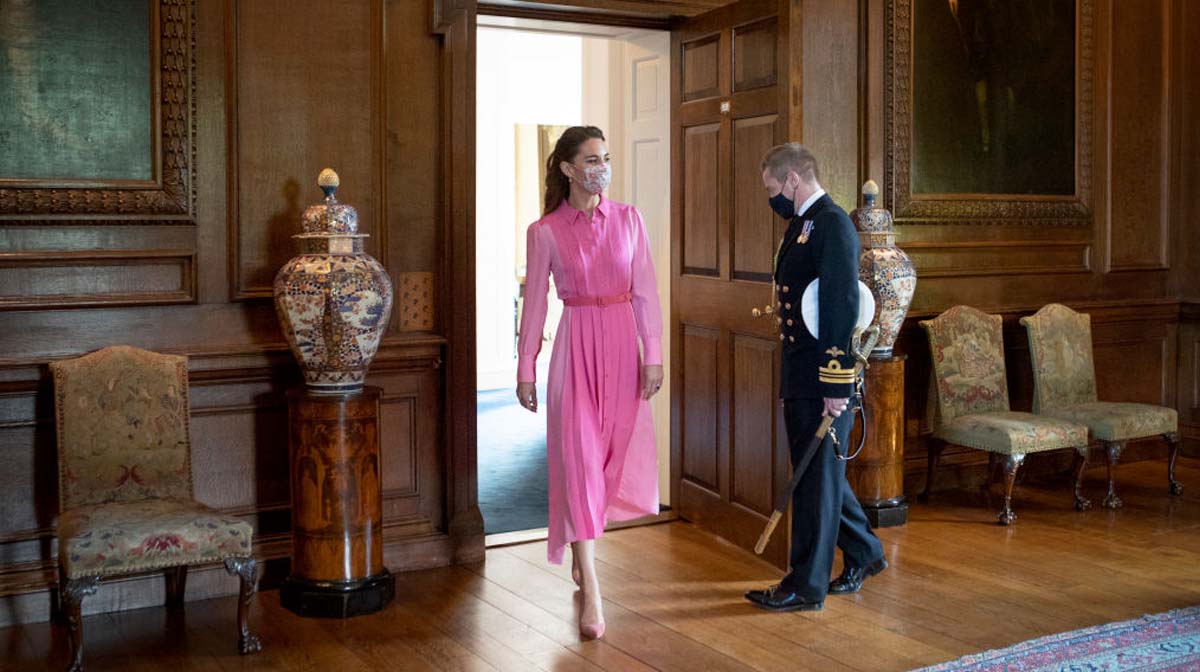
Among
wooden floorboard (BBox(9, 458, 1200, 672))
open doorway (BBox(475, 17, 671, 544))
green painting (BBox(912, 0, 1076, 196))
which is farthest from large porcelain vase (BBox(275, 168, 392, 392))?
green painting (BBox(912, 0, 1076, 196))

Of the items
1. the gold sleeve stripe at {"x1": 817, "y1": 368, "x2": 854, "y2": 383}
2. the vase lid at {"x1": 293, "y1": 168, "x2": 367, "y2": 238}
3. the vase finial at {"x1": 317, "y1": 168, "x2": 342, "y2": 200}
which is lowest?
the gold sleeve stripe at {"x1": 817, "y1": 368, "x2": 854, "y2": 383}

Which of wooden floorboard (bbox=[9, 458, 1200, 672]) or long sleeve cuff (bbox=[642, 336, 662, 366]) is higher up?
long sleeve cuff (bbox=[642, 336, 662, 366])

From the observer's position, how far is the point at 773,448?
5.19 metres

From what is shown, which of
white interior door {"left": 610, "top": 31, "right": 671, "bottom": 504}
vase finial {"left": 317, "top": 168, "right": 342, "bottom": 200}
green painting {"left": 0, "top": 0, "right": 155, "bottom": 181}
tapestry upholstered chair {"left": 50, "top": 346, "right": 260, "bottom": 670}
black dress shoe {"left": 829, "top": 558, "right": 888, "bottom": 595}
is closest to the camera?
tapestry upholstered chair {"left": 50, "top": 346, "right": 260, "bottom": 670}

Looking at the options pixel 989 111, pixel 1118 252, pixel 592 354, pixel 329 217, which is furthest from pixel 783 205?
pixel 1118 252

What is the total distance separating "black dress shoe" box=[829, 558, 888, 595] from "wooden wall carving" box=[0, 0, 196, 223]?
8.96 feet

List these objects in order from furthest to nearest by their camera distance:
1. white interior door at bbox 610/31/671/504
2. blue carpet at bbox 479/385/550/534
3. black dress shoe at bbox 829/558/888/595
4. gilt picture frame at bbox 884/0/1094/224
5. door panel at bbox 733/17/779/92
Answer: gilt picture frame at bbox 884/0/1094/224 → blue carpet at bbox 479/385/550/534 → white interior door at bbox 610/31/671/504 → door panel at bbox 733/17/779/92 → black dress shoe at bbox 829/558/888/595

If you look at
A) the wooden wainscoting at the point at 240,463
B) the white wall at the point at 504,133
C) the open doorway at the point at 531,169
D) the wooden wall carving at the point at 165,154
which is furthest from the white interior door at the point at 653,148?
the white wall at the point at 504,133

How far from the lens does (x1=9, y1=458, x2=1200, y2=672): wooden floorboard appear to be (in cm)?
413

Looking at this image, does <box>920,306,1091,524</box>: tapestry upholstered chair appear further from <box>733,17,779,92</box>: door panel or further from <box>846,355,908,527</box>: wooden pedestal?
<box>733,17,779,92</box>: door panel

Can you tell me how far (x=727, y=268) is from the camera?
545 centimetres

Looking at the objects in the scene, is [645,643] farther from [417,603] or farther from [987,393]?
[987,393]

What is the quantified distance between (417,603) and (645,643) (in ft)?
3.13

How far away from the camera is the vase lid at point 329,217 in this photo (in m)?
4.58
